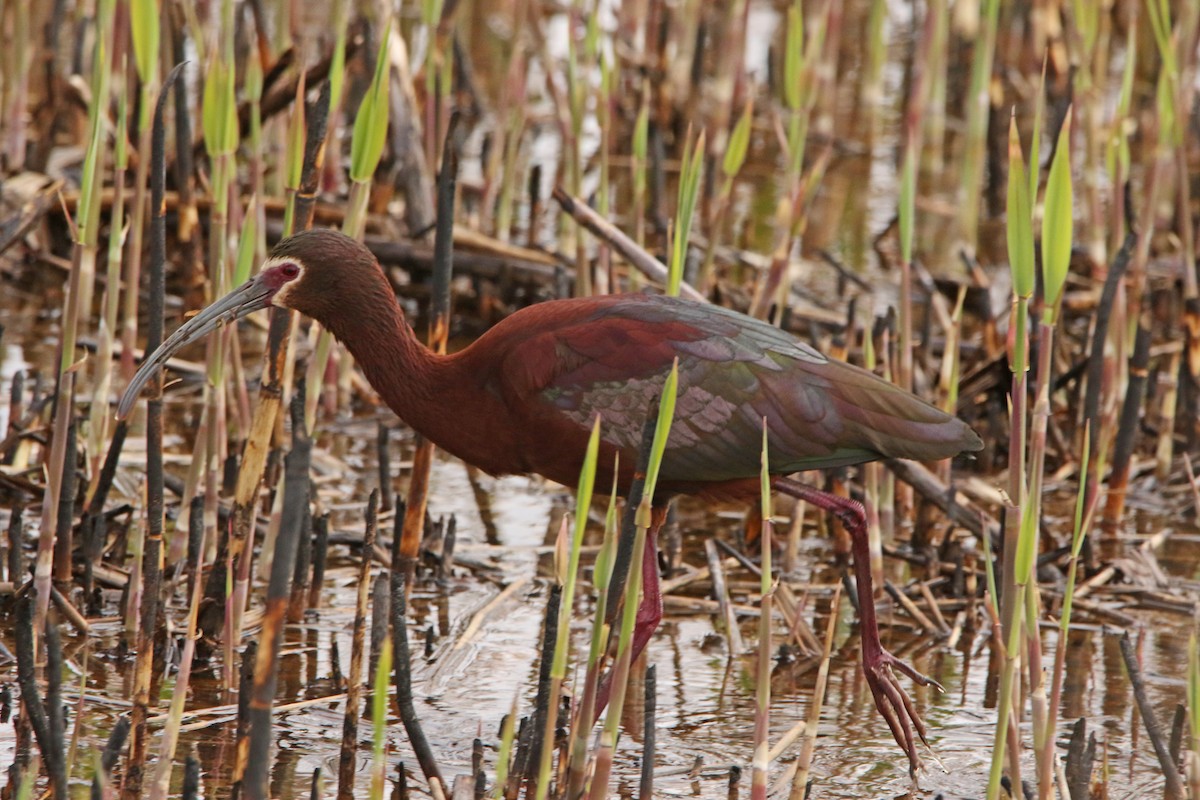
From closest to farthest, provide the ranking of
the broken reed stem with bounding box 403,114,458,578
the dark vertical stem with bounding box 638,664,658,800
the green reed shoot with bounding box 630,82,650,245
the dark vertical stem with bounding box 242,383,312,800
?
the dark vertical stem with bounding box 242,383,312,800, the dark vertical stem with bounding box 638,664,658,800, the broken reed stem with bounding box 403,114,458,578, the green reed shoot with bounding box 630,82,650,245

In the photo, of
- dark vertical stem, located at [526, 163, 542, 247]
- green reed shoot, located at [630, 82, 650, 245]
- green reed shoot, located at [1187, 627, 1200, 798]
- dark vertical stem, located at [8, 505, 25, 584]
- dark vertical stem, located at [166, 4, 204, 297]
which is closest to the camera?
green reed shoot, located at [1187, 627, 1200, 798]

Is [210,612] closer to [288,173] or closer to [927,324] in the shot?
[288,173]

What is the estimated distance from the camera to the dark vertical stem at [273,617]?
243cm

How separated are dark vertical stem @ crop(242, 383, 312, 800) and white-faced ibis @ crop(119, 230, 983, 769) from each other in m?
1.55

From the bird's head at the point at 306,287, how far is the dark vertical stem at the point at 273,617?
1.43m

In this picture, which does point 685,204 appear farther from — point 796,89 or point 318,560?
point 318,560

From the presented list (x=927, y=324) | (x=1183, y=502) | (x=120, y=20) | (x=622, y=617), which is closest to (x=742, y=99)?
(x=927, y=324)

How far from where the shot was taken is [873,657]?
4.18 meters

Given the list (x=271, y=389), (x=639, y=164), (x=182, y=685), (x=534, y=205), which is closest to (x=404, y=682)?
(x=182, y=685)

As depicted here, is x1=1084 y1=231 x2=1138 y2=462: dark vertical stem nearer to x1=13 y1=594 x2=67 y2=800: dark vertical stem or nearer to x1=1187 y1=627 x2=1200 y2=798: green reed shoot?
x1=1187 y1=627 x2=1200 y2=798: green reed shoot

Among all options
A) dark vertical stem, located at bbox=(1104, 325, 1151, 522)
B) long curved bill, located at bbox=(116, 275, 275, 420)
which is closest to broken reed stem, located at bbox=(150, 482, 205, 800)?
long curved bill, located at bbox=(116, 275, 275, 420)

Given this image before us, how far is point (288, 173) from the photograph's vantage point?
162 inches

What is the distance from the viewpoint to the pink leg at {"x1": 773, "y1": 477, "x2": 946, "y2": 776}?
13.4 ft

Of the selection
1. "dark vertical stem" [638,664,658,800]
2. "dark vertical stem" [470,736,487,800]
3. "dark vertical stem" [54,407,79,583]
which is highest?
"dark vertical stem" [54,407,79,583]
